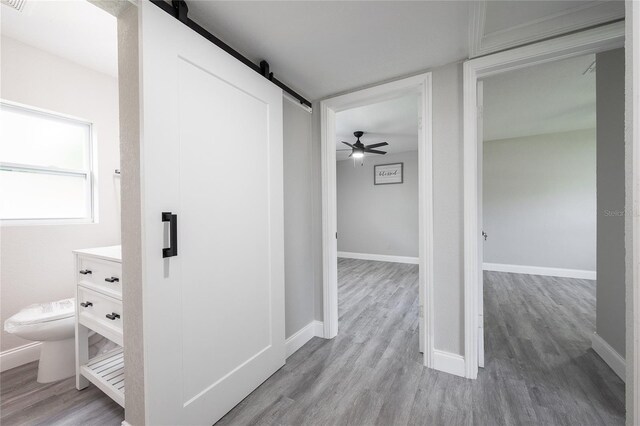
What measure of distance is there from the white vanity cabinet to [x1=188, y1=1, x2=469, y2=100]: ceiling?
1.48 m

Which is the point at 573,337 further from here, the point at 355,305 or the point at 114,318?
the point at 114,318

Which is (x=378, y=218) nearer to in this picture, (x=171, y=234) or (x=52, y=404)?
(x=171, y=234)

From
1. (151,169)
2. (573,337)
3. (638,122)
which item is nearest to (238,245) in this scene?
(151,169)

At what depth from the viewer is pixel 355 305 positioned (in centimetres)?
325

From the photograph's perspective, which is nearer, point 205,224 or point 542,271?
point 205,224

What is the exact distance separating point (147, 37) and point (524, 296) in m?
4.70

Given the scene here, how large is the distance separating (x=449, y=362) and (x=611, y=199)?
1797 millimetres

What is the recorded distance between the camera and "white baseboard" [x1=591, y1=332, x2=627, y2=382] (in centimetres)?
177

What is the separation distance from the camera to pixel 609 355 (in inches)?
75.5

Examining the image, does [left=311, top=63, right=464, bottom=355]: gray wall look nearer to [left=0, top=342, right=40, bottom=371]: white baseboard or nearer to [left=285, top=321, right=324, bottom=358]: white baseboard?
[left=285, top=321, right=324, bottom=358]: white baseboard

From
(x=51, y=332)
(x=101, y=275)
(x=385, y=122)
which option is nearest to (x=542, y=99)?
(x=385, y=122)

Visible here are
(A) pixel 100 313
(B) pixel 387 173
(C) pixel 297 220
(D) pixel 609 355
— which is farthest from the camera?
(B) pixel 387 173

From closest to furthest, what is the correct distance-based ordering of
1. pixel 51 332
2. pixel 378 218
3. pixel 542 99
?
pixel 51 332, pixel 542 99, pixel 378 218

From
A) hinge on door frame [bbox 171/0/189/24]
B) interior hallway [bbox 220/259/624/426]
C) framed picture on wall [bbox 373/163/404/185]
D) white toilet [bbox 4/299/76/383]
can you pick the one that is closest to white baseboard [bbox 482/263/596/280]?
interior hallway [bbox 220/259/624/426]
